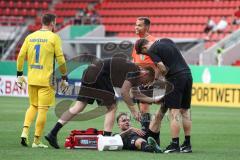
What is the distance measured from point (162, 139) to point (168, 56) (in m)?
3.13

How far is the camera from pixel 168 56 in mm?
12328

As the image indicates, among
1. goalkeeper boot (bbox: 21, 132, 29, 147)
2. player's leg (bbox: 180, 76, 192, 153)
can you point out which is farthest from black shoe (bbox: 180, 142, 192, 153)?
goalkeeper boot (bbox: 21, 132, 29, 147)

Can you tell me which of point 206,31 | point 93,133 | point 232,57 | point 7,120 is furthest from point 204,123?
point 206,31

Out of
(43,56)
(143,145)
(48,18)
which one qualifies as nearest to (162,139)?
(143,145)

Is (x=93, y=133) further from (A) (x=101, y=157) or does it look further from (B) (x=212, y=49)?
(B) (x=212, y=49)

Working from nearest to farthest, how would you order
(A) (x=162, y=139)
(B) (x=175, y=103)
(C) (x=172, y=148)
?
(B) (x=175, y=103) → (C) (x=172, y=148) → (A) (x=162, y=139)

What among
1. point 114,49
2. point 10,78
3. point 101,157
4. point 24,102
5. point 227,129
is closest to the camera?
point 101,157

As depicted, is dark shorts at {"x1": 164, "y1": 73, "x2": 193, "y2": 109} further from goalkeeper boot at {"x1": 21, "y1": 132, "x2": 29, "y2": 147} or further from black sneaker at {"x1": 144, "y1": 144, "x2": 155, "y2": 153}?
goalkeeper boot at {"x1": 21, "y1": 132, "x2": 29, "y2": 147}

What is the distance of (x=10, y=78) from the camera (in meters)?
31.1

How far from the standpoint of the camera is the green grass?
38.4ft

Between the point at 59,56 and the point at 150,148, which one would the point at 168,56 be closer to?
the point at 150,148

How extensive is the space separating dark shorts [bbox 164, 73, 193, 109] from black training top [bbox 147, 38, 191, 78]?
0.31 feet

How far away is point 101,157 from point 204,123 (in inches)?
328

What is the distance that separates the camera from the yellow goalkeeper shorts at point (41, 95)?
1298 cm
